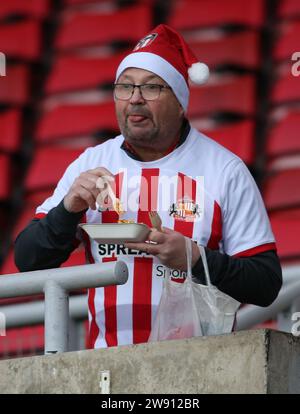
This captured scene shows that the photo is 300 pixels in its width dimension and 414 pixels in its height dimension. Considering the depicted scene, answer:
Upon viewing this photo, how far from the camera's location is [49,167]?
21.6ft

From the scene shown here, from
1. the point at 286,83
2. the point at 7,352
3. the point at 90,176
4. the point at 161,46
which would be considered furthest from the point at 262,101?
the point at 90,176

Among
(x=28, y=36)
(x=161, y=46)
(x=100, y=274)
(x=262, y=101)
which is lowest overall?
(x=100, y=274)

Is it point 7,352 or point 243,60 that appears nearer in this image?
point 7,352

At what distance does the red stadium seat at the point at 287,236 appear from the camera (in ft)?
18.2

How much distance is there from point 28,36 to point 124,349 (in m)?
4.73

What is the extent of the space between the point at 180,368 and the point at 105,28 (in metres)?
4.56

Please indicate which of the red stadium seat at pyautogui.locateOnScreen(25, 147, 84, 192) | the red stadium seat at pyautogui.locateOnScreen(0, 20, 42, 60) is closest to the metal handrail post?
the red stadium seat at pyautogui.locateOnScreen(25, 147, 84, 192)

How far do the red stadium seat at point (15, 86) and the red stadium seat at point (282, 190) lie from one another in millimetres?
1698

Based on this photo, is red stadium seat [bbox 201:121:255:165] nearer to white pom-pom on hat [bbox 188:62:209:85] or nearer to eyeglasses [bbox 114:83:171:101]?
white pom-pom on hat [bbox 188:62:209:85]

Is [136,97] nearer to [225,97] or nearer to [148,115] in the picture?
[148,115]

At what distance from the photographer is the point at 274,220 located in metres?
5.74

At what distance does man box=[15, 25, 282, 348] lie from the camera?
3139 mm

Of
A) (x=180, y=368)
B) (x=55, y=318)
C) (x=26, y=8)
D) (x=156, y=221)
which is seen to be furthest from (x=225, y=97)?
(x=180, y=368)
